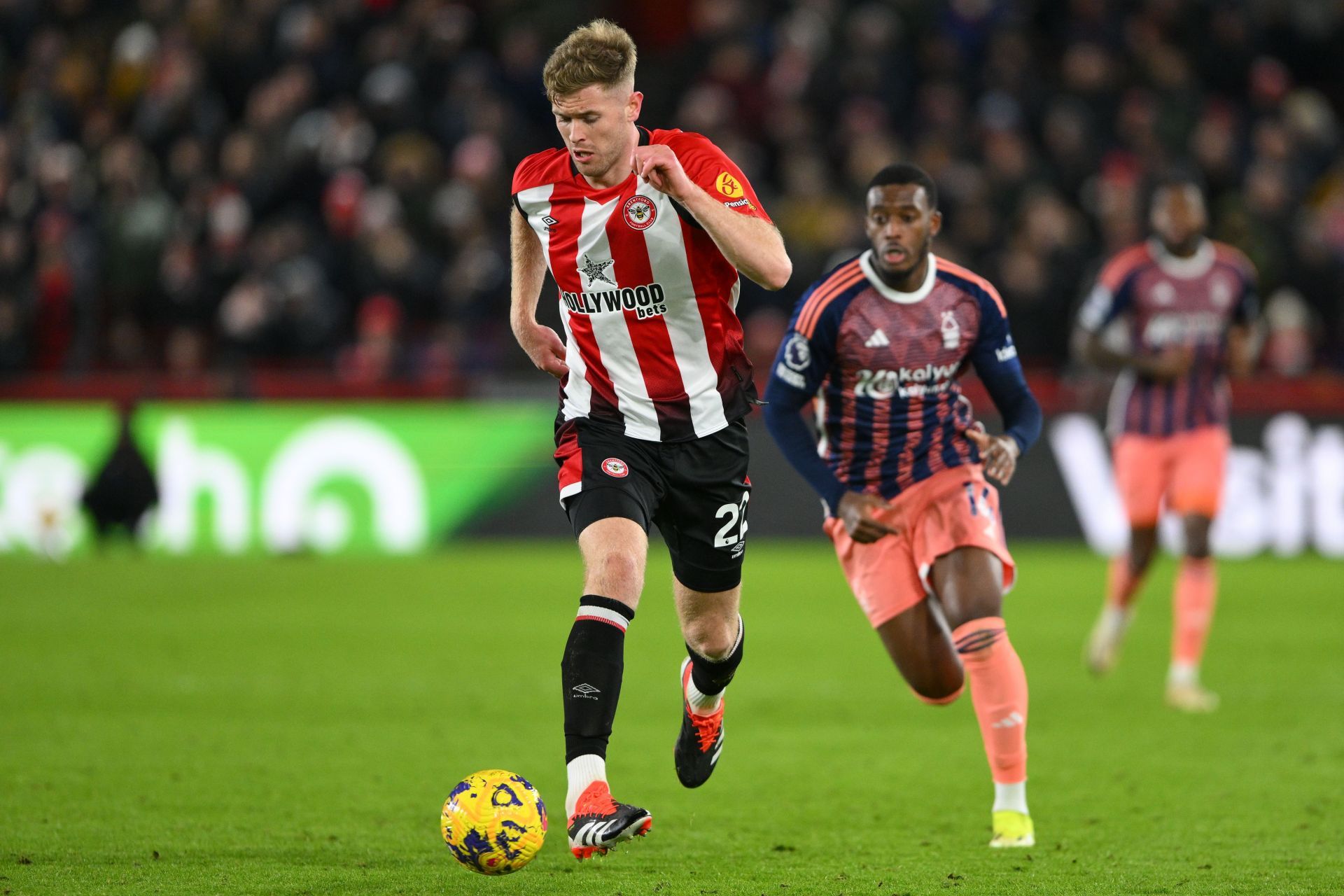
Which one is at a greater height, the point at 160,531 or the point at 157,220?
the point at 157,220

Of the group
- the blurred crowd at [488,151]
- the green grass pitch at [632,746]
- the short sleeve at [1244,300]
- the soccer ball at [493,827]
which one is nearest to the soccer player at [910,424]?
the green grass pitch at [632,746]

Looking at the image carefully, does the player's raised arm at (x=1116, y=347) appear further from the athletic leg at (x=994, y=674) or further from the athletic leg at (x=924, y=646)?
the athletic leg at (x=994, y=674)

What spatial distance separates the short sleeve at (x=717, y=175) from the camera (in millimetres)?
5117

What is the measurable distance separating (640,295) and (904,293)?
1.25 m

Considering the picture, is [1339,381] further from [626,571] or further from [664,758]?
[626,571]

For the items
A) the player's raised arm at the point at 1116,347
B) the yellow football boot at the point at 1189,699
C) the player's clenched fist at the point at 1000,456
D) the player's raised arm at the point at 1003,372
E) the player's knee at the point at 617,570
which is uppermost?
the player's raised arm at the point at 1116,347

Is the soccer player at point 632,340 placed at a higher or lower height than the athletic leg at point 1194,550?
higher

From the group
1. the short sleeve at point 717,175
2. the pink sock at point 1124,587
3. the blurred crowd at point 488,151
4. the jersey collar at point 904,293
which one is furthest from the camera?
the blurred crowd at point 488,151

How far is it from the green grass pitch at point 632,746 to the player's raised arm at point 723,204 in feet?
5.74

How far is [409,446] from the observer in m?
15.2

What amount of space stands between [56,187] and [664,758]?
12.5m

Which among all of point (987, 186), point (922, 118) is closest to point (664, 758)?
point (987, 186)

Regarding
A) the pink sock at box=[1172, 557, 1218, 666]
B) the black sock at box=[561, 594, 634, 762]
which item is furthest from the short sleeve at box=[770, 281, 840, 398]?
the pink sock at box=[1172, 557, 1218, 666]

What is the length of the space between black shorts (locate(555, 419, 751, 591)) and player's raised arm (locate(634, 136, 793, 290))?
61 cm
